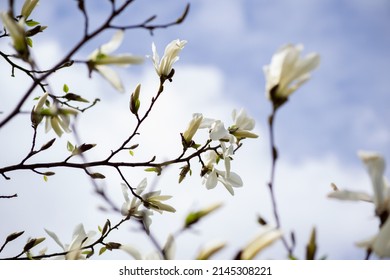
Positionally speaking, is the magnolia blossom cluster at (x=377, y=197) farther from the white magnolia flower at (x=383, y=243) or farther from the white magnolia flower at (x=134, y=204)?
the white magnolia flower at (x=134, y=204)

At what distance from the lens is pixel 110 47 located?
2.00ft

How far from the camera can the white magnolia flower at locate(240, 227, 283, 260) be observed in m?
0.36

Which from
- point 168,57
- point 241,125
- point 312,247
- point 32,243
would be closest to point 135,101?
point 168,57

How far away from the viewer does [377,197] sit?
425mm

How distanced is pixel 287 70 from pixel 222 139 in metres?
0.35

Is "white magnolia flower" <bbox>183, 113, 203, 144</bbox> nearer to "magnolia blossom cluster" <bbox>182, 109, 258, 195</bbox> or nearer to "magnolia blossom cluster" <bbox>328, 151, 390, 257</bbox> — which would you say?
"magnolia blossom cluster" <bbox>182, 109, 258, 195</bbox>

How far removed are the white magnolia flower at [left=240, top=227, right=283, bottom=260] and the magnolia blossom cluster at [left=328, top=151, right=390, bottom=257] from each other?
0.10 meters

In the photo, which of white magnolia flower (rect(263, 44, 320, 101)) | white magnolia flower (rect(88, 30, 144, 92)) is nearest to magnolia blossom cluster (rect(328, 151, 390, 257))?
white magnolia flower (rect(263, 44, 320, 101))

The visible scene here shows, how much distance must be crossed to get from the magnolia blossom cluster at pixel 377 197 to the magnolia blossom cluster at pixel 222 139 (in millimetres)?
401

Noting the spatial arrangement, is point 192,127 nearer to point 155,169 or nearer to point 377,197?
point 155,169

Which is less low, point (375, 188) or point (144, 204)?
point (375, 188)

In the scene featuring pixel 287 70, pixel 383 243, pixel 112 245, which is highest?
pixel 287 70

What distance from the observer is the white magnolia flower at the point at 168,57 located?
2.64ft
